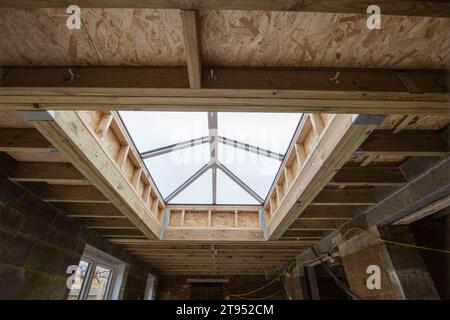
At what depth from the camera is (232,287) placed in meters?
7.32

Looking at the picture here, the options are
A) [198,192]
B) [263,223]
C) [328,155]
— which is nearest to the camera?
[328,155]

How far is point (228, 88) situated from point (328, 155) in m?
1.08

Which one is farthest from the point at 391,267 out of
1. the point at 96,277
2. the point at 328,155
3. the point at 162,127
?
the point at 96,277

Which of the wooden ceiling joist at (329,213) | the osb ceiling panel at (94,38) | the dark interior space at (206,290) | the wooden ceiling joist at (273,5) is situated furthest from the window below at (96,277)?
the wooden ceiling joist at (273,5)

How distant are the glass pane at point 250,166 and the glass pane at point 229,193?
0.72 feet

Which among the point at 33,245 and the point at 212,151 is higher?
the point at 212,151

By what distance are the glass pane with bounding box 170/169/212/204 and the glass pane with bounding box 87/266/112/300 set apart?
6.68 feet

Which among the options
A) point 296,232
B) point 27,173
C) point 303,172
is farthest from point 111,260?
point 303,172

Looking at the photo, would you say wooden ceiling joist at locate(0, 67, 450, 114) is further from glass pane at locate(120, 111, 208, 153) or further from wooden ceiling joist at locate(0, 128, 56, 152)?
glass pane at locate(120, 111, 208, 153)

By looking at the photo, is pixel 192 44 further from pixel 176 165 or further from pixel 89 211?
pixel 89 211

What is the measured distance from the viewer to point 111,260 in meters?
4.58

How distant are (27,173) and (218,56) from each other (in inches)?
91.8

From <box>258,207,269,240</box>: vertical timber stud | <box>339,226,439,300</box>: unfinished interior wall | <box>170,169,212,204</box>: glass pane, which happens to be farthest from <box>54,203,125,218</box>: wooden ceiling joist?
<box>339,226,439,300</box>: unfinished interior wall

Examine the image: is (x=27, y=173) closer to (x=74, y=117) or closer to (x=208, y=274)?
(x=74, y=117)
